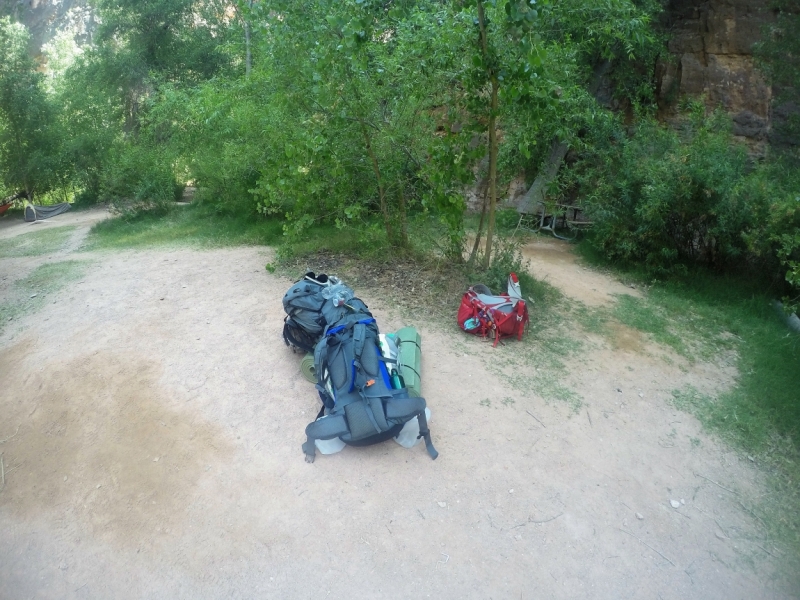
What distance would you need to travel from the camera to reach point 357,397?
372 centimetres

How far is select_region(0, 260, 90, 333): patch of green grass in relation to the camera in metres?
5.77

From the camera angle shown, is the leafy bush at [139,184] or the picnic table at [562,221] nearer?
the picnic table at [562,221]

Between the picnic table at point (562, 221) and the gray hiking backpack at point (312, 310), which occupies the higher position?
the gray hiking backpack at point (312, 310)

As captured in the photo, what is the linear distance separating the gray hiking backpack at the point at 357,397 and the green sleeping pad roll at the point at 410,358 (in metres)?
0.22

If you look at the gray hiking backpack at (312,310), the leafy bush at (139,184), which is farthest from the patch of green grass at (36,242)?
the gray hiking backpack at (312,310)

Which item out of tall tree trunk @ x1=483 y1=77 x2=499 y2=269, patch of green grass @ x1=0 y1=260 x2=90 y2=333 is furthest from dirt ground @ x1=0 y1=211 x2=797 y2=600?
tall tree trunk @ x1=483 y1=77 x2=499 y2=269

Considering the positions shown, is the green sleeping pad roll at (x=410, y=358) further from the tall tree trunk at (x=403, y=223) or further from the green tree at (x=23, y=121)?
the green tree at (x=23, y=121)

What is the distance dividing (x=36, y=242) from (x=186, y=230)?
2.83 metres

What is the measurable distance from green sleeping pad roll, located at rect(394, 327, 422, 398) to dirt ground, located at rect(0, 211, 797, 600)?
182mm

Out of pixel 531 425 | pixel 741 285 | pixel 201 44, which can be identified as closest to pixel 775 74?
pixel 741 285

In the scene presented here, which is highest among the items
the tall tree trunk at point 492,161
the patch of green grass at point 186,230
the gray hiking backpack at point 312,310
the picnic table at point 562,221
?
the tall tree trunk at point 492,161

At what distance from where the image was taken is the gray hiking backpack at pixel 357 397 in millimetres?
3590

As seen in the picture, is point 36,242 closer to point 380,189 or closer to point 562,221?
point 380,189

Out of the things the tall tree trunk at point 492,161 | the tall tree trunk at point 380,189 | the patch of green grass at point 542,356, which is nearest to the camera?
the patch of green grass at point 542,356
